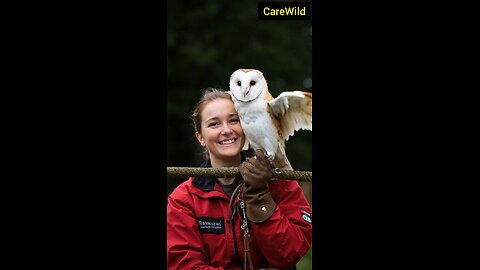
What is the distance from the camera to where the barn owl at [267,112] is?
1409mm

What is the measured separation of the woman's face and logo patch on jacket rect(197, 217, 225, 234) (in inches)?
5.1

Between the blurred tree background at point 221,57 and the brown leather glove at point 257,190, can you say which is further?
the blurred tree background at point 221,57

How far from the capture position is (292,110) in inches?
57.1

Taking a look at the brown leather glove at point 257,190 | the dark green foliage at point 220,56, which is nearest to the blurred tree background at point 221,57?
the dark green foliage at point 220,56

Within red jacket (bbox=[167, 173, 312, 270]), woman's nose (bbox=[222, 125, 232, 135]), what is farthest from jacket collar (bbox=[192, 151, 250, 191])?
woman's nose (bbox=[222, 125, 232, 135])

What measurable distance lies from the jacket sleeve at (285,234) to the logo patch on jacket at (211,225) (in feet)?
0.22

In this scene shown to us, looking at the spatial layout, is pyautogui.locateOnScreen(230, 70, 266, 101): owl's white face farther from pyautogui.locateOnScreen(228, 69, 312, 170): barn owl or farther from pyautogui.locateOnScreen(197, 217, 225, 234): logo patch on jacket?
pyautogui.locateOnScreen(197, 217, 225, 234): logo patch on jacket

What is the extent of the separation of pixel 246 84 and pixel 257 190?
0.22m

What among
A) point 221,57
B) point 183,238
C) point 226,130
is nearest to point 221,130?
point 226,130

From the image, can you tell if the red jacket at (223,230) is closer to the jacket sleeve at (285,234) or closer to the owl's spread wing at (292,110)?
the jacket sleeve at (285,234)

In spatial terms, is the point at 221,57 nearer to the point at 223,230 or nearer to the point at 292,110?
the point at 292,110
